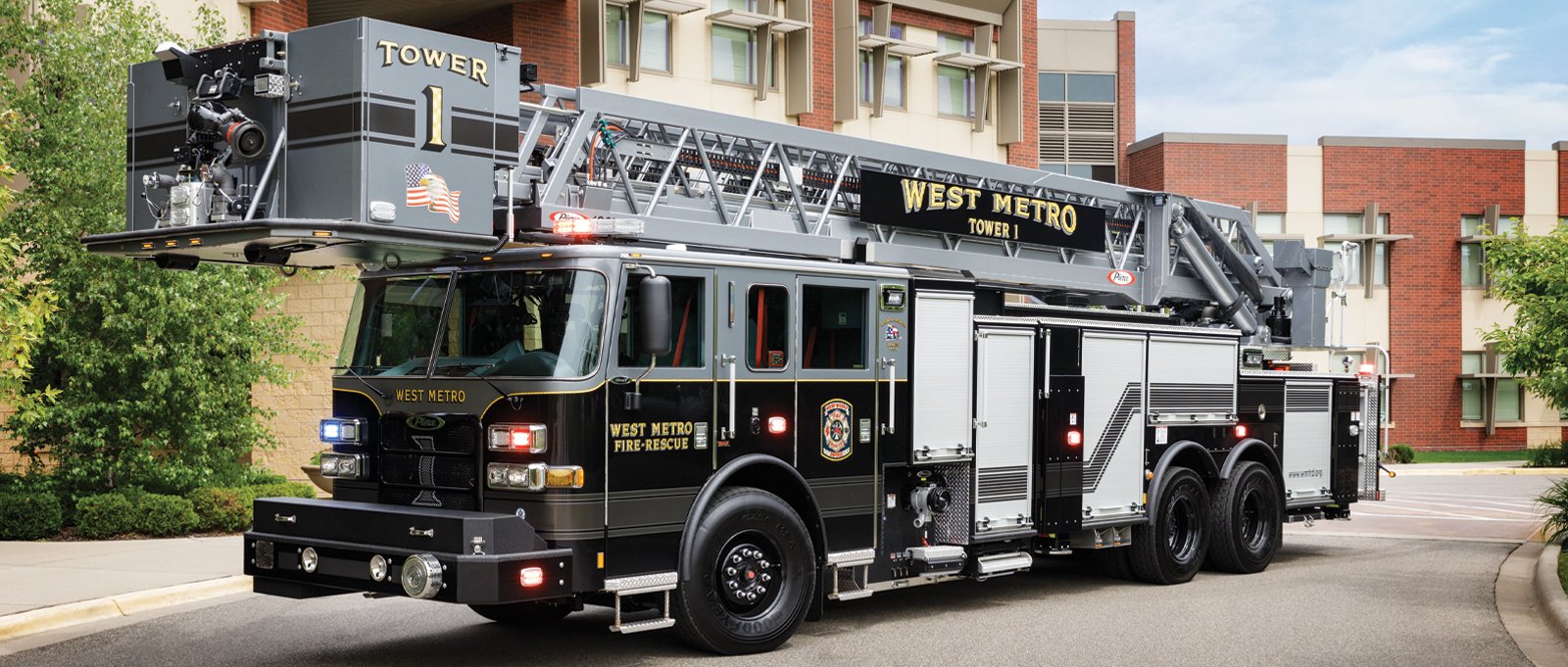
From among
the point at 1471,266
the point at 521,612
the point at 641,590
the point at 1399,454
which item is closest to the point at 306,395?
the point at 521,612

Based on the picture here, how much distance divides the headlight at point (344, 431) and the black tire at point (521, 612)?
1569mm

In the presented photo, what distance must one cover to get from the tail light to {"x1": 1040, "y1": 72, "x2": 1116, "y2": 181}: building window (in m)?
42.6

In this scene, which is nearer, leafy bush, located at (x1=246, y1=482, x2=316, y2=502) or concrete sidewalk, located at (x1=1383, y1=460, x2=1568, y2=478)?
leafy bush, located at (x1=246, y1=482, x2=316, y2=502)

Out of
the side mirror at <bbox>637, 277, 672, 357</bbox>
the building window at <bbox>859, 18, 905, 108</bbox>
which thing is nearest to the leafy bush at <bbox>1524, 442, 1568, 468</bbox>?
the building window at <bbox>859, 18, 905, 108</bbox>

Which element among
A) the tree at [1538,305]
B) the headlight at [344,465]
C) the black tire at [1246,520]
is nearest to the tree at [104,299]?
the headlight at [344,465]

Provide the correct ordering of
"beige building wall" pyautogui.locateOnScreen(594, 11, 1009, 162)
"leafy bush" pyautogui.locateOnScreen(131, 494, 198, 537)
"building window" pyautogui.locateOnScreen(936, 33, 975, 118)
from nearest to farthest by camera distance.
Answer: "leafy bush" pyautogui.locateOnScreen(131, 494, 198, 537) < "beige building wall" pyautogui.locateOnScreen(594, 11, 1009, 162) < "building window" pyautogui.locateOnScreen(936, 33, 975, 118)

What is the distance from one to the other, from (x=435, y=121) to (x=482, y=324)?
4.78ft

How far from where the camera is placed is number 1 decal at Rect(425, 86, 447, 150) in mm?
8234

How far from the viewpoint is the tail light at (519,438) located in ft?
28.1

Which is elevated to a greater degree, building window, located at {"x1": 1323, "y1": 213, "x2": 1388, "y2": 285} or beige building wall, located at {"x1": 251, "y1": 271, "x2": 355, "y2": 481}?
building window, located at {"x1": 1323, "y1": 213, "x2": 1388, "y2": 285}

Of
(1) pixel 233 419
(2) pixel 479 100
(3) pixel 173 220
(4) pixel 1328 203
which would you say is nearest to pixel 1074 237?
(2) pixel 479 100

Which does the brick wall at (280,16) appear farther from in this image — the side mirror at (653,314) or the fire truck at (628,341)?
the side mirror at (653,314)

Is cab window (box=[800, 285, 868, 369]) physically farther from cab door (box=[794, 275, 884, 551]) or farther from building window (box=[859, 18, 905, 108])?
building window (box=[859, 18, 905, 108])

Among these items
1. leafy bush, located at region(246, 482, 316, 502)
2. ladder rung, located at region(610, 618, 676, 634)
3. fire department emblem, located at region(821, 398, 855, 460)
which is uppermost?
fire department emblem, located at region(821, 398, 855, 460)
